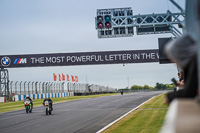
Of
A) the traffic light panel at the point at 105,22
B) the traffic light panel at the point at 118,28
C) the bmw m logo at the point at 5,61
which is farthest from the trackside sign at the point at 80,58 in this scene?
the traffic light panel at the point at 105,22

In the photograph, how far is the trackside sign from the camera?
1642 inches

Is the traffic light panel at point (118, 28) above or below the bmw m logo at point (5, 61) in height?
above

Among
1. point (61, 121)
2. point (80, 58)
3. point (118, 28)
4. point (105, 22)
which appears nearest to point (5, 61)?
point (80, 58)

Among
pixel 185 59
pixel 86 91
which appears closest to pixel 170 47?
pixel 185 59

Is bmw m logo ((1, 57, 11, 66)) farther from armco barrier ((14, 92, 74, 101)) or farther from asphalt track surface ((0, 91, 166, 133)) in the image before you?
asphalt track surface ((0, 91, 166, 133))

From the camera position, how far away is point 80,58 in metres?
42.1

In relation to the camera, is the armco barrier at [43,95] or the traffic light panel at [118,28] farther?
the armco barrier at [43,95]

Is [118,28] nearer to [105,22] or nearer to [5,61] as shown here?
[105,22]

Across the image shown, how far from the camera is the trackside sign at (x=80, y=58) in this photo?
137ft

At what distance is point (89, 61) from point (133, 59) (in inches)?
218

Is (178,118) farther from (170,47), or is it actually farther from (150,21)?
(150,21)

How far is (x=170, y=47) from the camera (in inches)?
88.6

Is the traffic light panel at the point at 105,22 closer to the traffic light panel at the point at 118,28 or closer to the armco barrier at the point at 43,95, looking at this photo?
the traffic light panel at the point at 118,28

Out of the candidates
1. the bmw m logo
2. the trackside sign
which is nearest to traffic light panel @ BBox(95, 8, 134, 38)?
the trackside sign
